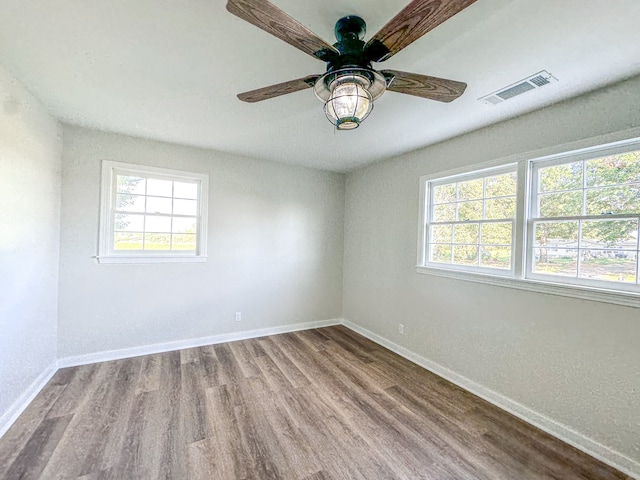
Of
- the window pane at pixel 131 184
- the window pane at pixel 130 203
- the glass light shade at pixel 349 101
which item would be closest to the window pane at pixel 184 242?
the window pane at pixel 130 203

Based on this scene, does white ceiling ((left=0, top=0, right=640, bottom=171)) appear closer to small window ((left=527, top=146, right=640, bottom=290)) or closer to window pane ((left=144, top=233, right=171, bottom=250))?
small window ((left=527, top=146, right=640, bottom=290))

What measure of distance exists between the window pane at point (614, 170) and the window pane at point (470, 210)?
2.70ft

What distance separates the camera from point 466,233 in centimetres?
286

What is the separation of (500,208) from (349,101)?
2040 mm

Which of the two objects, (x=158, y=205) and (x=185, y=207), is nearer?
(x=158, y=205)

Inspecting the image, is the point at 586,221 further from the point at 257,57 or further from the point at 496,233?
the point at 257,57

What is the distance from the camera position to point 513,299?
2.35m

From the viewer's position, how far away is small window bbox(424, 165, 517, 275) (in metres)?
2.50

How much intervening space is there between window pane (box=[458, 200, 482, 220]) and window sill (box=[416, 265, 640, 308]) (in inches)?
22.6

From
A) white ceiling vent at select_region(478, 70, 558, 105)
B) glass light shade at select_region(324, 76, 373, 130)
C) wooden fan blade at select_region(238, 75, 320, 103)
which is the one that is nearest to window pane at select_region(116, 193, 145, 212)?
wooden fan blade at select_region(238, 75, 320, 103)

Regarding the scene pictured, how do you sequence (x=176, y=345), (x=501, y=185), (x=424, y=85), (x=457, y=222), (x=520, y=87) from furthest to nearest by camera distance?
1. (x=176, y=345)
2. (x=457, y=222)
3. (x=501, y=185)
4. (x=520, y=87)
5. (x=424, y=85)

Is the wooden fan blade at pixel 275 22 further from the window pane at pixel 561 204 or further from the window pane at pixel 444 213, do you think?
the window pane at pixel 444 213

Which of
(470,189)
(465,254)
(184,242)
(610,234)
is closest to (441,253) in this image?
(465,254)

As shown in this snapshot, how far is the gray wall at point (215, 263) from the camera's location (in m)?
2.91
